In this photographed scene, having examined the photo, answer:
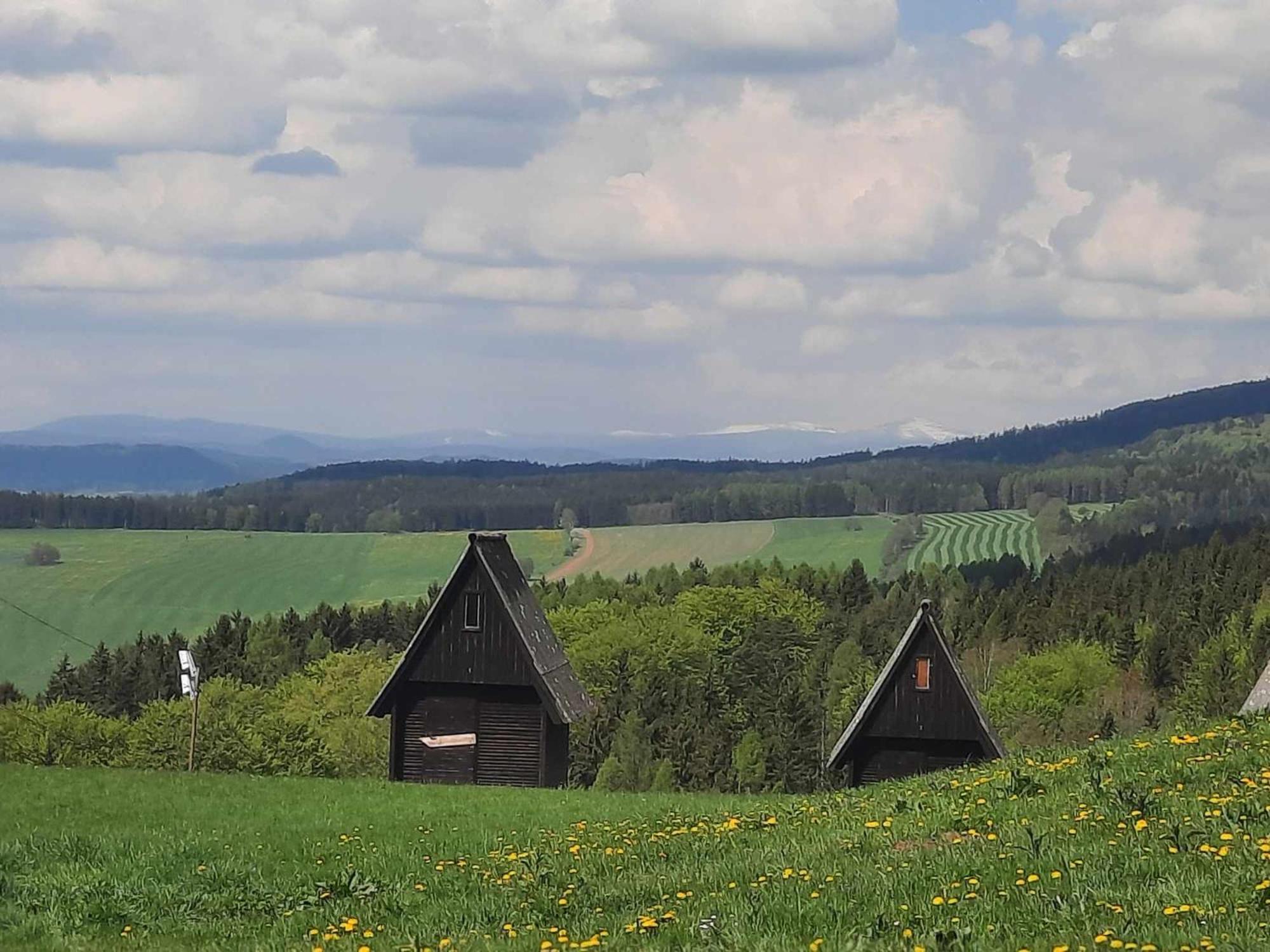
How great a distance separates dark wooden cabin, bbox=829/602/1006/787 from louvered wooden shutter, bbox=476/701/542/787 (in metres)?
6.98

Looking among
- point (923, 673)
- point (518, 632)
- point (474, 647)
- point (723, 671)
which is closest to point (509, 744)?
point (474, 647)

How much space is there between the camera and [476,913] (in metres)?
14.0

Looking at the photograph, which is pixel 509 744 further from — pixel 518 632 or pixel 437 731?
pixel 518 632

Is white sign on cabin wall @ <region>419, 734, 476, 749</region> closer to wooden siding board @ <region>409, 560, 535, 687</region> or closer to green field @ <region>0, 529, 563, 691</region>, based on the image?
wooden siding board @ <region>409, 560, 535, 687</region>

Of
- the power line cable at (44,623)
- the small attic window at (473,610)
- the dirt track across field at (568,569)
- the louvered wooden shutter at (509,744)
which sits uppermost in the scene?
the small attic window at (473,610)

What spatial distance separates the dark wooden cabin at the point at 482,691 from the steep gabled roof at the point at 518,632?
1.3 inches

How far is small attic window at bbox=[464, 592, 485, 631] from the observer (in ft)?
131

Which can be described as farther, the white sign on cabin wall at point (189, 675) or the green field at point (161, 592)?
the green field at point (161, 592)

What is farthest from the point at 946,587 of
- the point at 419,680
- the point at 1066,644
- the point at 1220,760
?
the point at 1220,760

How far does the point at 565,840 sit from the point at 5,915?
7222mm

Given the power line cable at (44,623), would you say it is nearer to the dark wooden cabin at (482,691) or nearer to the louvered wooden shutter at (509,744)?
the dark wooden cabin at (482,691)

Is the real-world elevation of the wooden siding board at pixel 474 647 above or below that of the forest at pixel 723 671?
above

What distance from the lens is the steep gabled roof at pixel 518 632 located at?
130 feet

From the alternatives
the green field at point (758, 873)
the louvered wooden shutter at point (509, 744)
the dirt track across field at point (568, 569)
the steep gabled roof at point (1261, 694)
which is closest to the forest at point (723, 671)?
the dirt track across field at point (568, 569)
